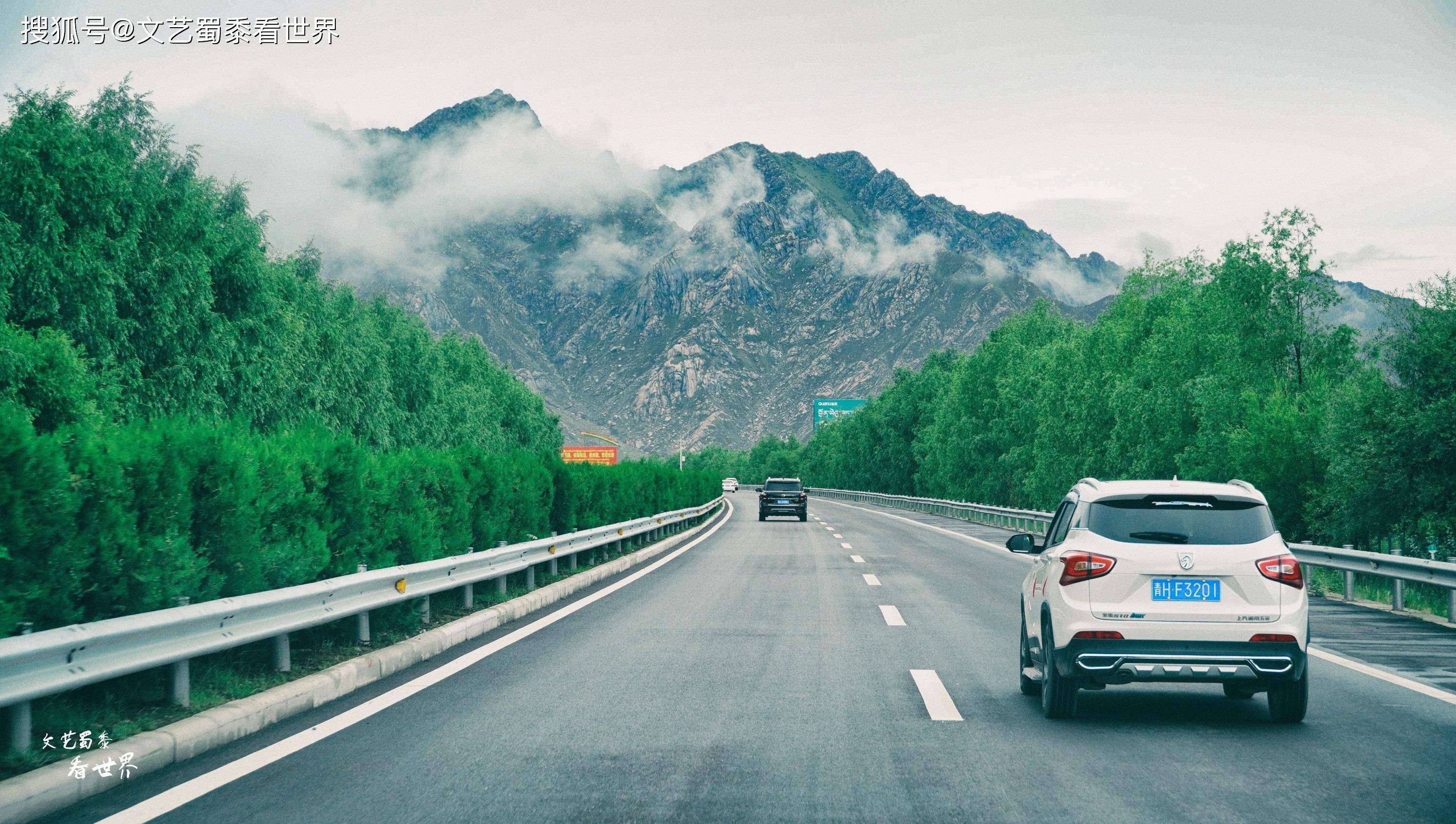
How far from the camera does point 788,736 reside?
7.05 metres

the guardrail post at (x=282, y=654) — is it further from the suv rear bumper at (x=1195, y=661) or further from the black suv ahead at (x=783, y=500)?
the black suv ahead at (x=783, y=500)

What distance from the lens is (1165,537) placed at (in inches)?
299

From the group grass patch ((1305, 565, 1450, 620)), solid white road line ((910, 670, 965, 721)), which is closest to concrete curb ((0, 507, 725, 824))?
solid white road line ((910, 670, 965, 721))

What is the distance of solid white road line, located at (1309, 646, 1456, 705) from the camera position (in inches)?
345

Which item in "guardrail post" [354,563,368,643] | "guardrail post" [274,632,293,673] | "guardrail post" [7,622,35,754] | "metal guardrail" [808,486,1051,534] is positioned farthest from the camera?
→ "metal guardrail" [808,486,1051,534]

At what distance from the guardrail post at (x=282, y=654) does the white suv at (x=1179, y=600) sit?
5.34 meters

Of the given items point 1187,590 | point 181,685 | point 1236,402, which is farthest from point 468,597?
point 1236,402

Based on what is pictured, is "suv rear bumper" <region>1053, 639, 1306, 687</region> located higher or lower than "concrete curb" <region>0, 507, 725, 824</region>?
higher

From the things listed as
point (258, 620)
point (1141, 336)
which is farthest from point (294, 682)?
point (1141, 336)

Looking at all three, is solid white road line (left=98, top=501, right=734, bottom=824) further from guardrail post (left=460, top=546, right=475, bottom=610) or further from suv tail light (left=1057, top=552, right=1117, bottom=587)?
suv tail light (left=1057, top=552, right=1117, bottom=587)

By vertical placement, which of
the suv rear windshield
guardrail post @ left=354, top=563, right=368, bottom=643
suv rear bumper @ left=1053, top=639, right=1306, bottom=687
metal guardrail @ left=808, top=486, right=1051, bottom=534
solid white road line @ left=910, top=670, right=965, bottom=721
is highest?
the suv rear windshield

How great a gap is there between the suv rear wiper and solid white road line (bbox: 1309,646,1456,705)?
2645 millimetres

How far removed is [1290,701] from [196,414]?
52.5ft

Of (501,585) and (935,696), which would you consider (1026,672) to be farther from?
(501,585)
